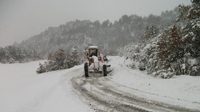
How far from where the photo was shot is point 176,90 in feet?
22.4

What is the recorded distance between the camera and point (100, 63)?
43.6 feet

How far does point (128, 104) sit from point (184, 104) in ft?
6.72

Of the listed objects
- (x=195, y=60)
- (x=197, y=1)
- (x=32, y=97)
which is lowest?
(x=32, y=97)

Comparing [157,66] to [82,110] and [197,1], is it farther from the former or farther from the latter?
[82,110]

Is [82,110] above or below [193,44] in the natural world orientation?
Answer: below

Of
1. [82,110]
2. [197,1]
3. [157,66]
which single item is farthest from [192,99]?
[197,1]

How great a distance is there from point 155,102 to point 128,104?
1.08 metres

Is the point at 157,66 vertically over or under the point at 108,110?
over

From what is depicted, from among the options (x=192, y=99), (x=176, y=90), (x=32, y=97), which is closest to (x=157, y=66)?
(x=176, y=90)

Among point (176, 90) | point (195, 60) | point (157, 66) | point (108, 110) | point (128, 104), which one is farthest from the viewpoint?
point (157, 66)

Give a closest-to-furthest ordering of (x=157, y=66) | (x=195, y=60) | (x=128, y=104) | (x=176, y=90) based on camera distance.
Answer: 1. (x=128, y=104)
2. (x=176, y=90)
3. (x=195, y=60)
4. (x=157, y=66)

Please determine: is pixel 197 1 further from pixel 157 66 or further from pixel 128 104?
pixel 128 104

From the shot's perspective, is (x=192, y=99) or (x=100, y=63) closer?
(x=192, y=99)

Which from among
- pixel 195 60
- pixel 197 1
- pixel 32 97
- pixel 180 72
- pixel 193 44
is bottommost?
pixel 32 97
